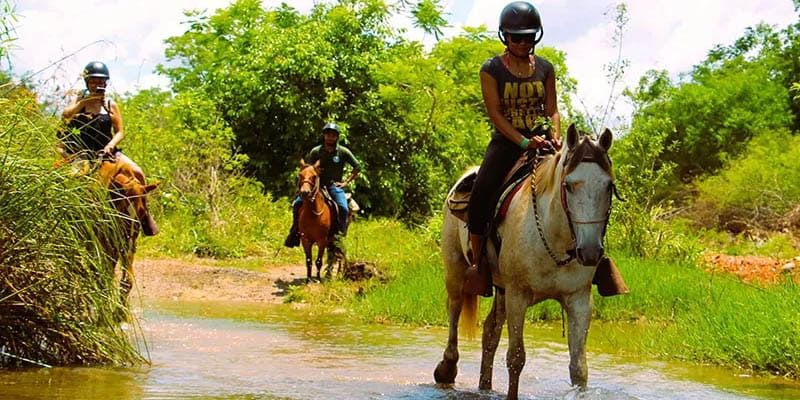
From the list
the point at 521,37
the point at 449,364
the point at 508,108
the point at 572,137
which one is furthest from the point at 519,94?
the point at 449,364

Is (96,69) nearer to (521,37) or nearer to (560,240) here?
(521,37)

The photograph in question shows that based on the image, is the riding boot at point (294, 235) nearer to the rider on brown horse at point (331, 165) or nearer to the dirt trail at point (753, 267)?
the rider on brown horse at point (331, 165)

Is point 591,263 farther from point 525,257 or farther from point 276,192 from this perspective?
point 276,192

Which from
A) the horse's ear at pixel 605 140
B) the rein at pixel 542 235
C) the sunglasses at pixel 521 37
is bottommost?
the rein at pixel 542 235

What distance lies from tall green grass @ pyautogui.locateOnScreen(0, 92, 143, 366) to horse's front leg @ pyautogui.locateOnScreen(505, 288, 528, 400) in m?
3.02

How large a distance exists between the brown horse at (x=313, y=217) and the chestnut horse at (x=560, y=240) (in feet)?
31.4

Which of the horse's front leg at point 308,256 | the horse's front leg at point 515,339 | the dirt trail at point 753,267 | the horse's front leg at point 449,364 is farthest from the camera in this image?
the horse's front leg at point 308,256

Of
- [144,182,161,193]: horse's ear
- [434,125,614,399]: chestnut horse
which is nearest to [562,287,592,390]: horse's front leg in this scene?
[434,125,614,399]: chestnut horse

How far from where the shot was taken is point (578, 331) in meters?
7.30

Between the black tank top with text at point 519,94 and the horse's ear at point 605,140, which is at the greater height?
the black tank top with text at point 519,94

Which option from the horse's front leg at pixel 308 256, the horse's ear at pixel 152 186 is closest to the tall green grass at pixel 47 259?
the horse's ear at pixel 152 186

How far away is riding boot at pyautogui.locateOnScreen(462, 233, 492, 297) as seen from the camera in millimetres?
8141

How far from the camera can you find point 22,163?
8008mm

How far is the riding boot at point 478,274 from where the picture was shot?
8.14 m
